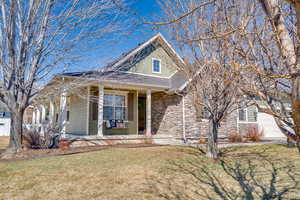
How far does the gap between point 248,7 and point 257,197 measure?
3593 mm

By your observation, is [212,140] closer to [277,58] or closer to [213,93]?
[213,93]

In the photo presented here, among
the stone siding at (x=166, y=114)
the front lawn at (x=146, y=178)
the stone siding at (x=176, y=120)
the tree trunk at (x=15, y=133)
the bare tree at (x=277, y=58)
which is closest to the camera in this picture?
the bare tree at (x=277, y=58)

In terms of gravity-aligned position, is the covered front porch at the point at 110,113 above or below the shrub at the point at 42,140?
above

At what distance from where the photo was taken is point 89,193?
4.09 metres

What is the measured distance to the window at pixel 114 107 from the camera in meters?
12.3

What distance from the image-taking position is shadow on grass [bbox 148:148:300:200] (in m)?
4.40

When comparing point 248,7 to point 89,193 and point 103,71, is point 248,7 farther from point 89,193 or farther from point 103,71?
point 103,71

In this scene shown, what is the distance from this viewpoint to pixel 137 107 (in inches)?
517

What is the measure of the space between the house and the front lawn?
14.9ft

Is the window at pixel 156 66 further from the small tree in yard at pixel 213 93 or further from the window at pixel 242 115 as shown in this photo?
the small tree in yard at pixel 213 93

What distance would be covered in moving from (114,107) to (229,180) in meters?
8.46

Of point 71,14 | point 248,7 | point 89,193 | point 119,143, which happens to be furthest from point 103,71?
point 248,7

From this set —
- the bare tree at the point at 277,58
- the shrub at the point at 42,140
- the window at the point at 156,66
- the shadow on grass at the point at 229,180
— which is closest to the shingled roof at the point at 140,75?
the window at the point at 156,66

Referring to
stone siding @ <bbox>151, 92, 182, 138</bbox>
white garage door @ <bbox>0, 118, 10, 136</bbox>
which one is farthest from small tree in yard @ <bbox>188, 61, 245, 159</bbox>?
white garage door @ <bbox>0, 118, 10, 136</bbox>
